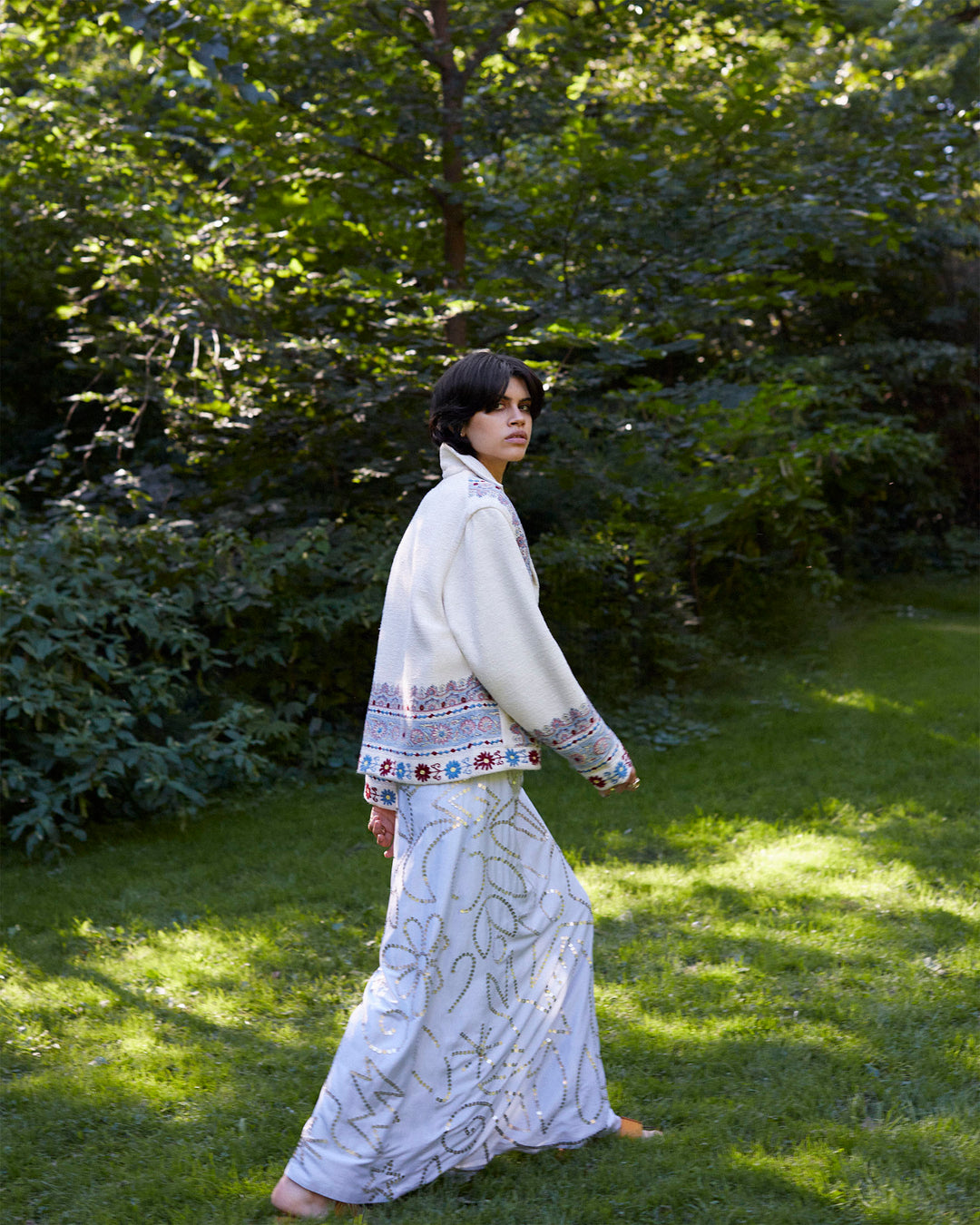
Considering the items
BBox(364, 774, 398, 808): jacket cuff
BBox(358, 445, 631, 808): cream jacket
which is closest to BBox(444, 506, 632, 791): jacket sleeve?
BBox(358, 445, 631, 808): cream jacket

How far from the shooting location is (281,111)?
6.23 meters

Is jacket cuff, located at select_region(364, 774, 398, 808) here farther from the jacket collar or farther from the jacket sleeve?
the jacket collar

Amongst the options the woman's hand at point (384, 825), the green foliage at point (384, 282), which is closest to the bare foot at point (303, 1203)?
the woman's hand at point (384, 825)

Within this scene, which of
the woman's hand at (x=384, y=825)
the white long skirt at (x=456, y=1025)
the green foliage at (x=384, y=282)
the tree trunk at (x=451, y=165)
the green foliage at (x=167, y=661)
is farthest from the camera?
the tree trunk at (x=451, y=165)

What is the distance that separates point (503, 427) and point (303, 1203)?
5.51ft

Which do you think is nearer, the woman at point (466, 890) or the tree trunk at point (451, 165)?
the woman at point (466, 890)

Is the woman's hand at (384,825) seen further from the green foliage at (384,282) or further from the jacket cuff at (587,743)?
the green foliage at (384,282)

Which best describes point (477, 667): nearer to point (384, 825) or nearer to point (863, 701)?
point (384, 825)

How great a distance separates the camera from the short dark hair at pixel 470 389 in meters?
2.41

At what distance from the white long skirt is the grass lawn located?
0.14 m

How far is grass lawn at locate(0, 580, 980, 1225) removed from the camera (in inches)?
94.7

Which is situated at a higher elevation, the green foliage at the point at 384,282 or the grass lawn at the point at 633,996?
the green foliage at the point at 384,282

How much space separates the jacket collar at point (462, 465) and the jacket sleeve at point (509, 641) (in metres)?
0.14

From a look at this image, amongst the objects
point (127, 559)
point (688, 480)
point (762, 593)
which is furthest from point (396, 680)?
point (762, 593)
